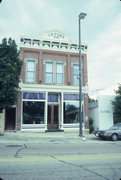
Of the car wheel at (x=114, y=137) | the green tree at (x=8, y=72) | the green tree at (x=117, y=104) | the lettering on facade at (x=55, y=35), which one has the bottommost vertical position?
the car wheel at (x=114, y=137)

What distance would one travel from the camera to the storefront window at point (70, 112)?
23.6 m

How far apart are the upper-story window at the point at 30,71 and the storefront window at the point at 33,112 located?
2.52m

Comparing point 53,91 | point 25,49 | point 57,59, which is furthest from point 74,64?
point 25,49

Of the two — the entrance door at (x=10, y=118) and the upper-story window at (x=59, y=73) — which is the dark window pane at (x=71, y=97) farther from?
the entrance door at (x=10, y=118)

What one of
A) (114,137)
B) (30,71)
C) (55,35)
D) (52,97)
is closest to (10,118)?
(52,97)

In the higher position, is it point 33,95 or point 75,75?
point 75,75

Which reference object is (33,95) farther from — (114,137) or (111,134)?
(114,137)

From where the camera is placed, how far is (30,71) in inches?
923

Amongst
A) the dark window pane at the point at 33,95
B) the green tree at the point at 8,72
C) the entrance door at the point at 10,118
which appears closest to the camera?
the green tree at the point at 8,72

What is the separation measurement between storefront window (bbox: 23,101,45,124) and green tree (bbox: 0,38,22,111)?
3.55 meters

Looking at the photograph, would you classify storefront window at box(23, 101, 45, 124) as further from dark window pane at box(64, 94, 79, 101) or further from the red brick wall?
dark window pane at box(64, 94, 79, 101)

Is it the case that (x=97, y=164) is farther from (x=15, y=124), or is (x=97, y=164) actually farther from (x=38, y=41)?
(x=38, y=41)

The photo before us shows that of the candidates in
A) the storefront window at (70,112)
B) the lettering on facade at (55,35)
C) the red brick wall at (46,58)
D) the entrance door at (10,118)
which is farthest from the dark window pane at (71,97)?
the lettering on facade at (55,35)

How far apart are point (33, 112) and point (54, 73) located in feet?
16.2
